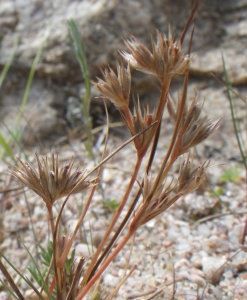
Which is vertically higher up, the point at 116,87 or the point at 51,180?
the point at 116,87

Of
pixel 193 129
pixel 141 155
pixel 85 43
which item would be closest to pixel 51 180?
pixel 141 155

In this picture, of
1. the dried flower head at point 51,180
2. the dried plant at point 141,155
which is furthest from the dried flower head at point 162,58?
the dried flower head at point 51,180

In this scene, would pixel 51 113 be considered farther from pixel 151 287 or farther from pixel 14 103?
pixel 151 287

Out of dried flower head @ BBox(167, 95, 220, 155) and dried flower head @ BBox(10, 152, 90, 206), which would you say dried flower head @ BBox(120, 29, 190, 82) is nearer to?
dried flower head @ BBox(167, 95, 220, 155)

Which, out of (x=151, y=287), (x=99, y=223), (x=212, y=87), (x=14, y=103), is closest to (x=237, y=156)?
(x=212, y=87)

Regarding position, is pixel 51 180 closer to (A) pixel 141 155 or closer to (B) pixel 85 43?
(A) pixel 141 155

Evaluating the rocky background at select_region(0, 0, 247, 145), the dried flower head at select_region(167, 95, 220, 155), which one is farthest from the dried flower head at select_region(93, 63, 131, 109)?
the rocky background at select_region(0, 0, 247, 145)
